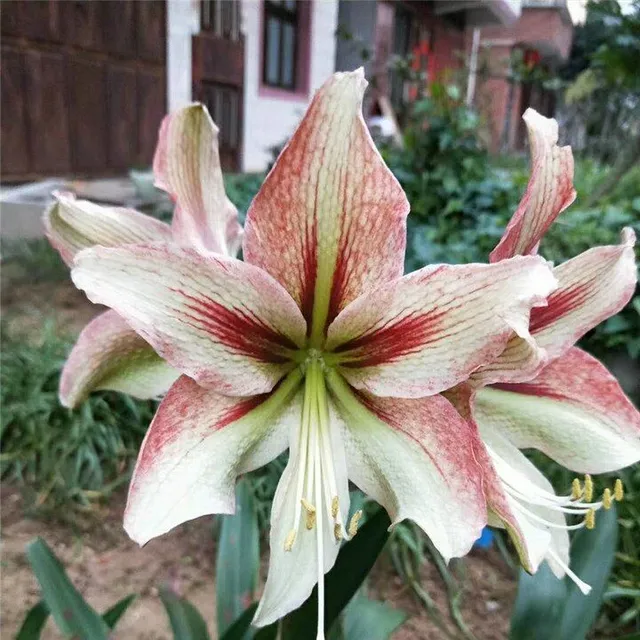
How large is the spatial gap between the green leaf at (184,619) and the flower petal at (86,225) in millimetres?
421

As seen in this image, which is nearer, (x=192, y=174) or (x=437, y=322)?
(x=437, y=322)

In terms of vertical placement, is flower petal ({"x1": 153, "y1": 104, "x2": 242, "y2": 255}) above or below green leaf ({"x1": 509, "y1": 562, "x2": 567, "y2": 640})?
above

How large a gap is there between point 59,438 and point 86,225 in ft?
5.37

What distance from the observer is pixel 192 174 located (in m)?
0.55

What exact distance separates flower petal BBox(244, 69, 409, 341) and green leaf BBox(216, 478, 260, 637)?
55 centimetres

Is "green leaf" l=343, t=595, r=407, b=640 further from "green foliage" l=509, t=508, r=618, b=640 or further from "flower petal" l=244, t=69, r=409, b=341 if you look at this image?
"flower petal" l=244, t=69, r=409, b=341

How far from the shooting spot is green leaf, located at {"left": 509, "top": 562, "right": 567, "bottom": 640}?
74 centimetres

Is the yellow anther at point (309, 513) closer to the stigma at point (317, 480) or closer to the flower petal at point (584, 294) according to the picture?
the stigma at point (317, 480)

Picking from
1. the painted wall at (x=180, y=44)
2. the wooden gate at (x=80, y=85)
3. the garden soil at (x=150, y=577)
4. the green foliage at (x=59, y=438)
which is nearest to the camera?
the garden soil at (x=150, y=577)

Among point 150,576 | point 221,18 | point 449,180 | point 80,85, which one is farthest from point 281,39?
point 150,576

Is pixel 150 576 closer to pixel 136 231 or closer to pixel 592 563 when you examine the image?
pixel 592 563

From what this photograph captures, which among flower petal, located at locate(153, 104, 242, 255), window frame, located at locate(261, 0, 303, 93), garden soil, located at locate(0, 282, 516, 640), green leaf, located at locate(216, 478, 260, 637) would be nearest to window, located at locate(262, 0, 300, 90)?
window frame, located at locate(261, 0, 303, 93)

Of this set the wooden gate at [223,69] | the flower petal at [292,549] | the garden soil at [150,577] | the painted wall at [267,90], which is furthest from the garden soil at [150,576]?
the painted wall at [267,90]

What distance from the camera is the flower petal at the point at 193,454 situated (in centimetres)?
40
